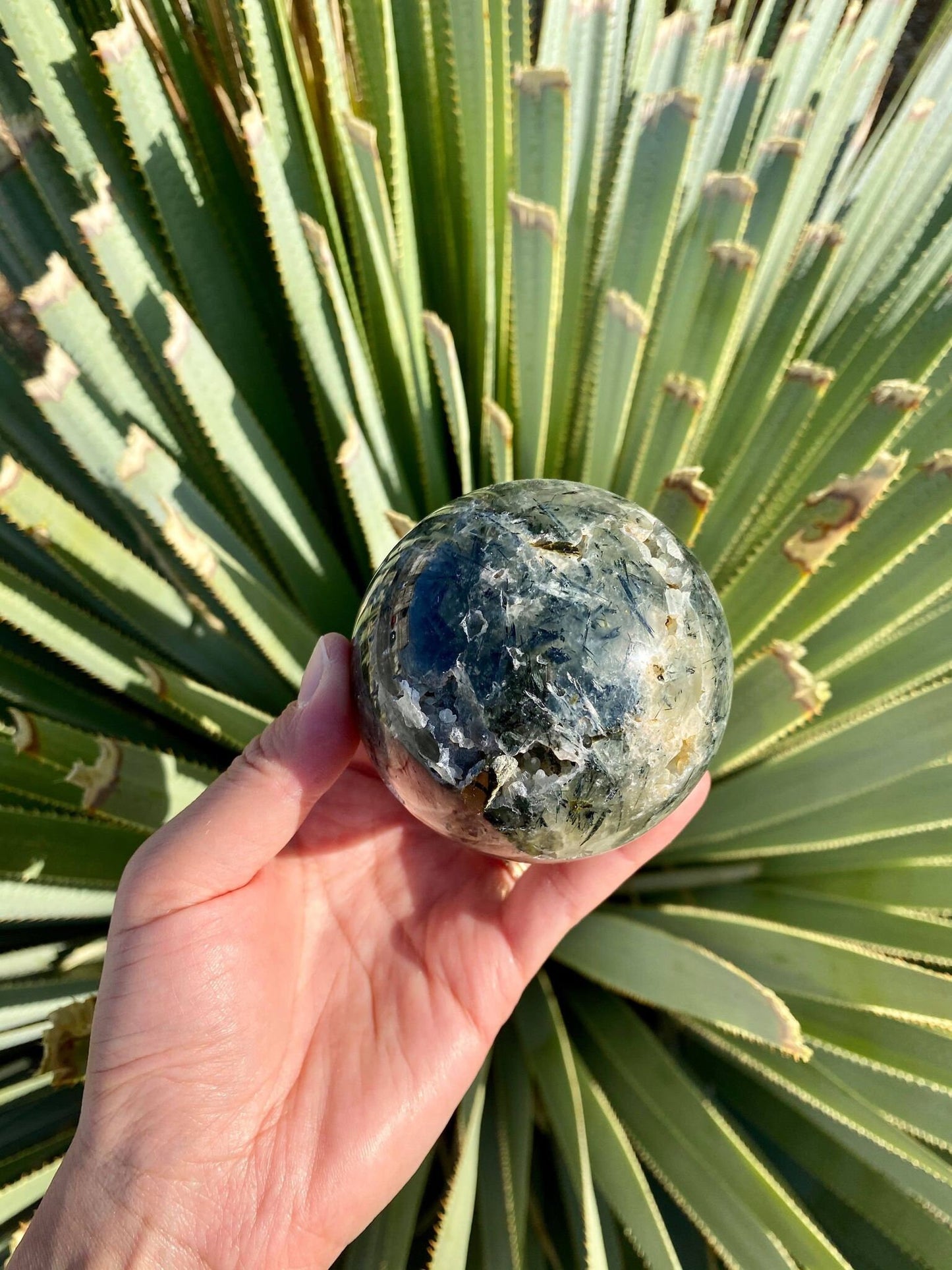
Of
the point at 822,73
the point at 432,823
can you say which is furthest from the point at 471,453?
the point at 822,73

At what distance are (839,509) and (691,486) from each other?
0.16 meters

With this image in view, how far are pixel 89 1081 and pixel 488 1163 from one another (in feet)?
1.62

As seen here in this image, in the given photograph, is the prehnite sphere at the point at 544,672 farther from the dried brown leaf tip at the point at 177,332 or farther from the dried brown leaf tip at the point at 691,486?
the dried brown leaf tip at the point at 177,332

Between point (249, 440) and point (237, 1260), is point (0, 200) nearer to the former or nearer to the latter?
point (249, 440)

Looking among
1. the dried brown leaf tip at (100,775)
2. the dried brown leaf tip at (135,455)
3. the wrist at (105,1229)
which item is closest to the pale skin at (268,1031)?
the wrist at (105,1229)

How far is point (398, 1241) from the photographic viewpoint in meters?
0.98

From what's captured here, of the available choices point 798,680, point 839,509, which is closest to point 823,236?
point 839,509

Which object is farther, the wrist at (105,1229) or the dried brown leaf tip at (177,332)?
the dried brown leaf tip at (177,332)

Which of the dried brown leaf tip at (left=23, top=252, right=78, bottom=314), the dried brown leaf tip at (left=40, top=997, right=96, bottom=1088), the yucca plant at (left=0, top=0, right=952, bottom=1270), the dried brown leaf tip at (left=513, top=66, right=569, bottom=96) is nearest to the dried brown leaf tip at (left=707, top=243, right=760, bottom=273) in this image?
the yucca plant at (left=0, top=0, right=952, bottom=1270)

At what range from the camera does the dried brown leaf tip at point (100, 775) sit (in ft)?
2.97

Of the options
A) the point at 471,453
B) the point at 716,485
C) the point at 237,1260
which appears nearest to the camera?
the point at 237,1260

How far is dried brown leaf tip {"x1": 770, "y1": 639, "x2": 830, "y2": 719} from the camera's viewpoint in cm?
91

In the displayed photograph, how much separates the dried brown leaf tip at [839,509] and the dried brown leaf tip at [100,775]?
0.77m

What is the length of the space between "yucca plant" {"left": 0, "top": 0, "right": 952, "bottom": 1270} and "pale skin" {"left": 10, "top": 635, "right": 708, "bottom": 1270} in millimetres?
93
